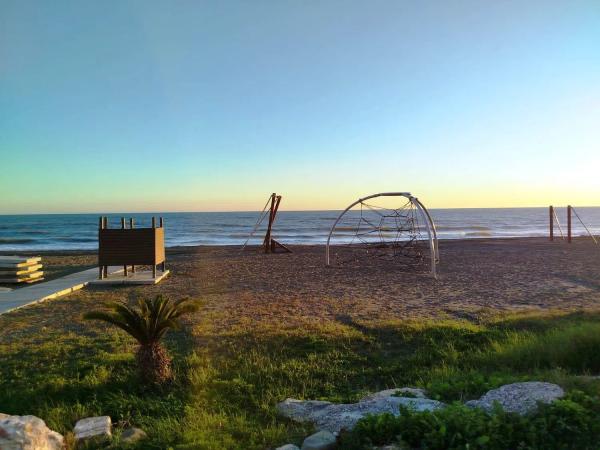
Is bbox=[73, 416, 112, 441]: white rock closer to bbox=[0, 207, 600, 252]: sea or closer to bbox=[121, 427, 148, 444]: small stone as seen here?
bbox=[121, 427, 148, 444]: small stone

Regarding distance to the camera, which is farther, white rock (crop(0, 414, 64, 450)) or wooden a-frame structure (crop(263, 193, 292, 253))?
wooden a-frame structure (crop(263, 193, 292, 253))

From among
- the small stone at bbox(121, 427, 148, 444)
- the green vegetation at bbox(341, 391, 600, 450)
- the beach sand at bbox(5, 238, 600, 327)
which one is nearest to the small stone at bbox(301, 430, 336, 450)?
the green vegetation at bbox(341, 391, 600, 450)

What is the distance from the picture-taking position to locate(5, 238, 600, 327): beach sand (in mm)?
8570

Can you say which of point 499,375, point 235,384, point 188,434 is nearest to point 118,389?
point 235,384

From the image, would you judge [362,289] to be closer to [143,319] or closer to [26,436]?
[143,319]

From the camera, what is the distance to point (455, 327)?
22.6 ft

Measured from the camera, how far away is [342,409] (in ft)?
13.0

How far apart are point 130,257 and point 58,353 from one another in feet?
19.7

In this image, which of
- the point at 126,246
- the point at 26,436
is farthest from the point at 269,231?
the point at 26,436

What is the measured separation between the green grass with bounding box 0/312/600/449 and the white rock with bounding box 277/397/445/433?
0.15 meters

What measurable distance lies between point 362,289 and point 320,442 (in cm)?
802

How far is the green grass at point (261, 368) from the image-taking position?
405cm

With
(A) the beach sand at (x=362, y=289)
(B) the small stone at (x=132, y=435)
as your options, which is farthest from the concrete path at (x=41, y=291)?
(B) the small stone at (x=132, y=435)

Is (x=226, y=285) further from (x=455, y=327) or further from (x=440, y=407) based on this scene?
(x=440, y=407)
